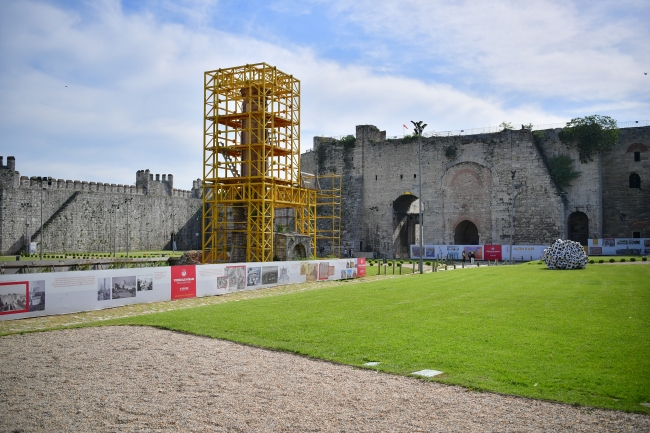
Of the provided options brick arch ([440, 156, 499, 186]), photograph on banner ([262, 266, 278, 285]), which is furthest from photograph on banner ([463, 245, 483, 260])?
photograph on banner ([262, 266, 278, 285])

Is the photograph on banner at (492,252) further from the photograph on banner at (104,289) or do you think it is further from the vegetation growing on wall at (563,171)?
the photograph on banner at (104,289)

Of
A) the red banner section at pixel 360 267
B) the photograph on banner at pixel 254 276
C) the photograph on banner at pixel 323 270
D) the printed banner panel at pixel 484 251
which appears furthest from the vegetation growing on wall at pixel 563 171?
the photograph on banner at pixel 254 276

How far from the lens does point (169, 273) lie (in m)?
17.3

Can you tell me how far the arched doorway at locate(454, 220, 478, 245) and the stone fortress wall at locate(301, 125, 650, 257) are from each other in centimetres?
10

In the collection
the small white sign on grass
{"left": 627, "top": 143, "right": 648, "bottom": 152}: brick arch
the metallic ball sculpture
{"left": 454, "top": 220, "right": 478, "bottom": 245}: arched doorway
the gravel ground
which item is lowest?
the gravel ground

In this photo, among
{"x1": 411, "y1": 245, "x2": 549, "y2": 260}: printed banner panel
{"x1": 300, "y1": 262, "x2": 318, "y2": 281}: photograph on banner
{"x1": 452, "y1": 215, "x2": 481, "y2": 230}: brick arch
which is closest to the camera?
{"x1": 300, "y1": 262, "x2": 318, "y2": 281}: photograph on banner

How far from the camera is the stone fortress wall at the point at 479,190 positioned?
40156 millimetres

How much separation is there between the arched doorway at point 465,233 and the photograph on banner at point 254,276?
27.6 meters

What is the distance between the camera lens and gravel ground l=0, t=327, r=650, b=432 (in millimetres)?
5316

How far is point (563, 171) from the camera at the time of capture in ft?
134

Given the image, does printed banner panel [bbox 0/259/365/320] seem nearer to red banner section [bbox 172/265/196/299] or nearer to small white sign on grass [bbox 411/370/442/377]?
red banner section [bbox 172/265/196/299]

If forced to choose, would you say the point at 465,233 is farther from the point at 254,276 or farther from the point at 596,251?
the point at 254,276

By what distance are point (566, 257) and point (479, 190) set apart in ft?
64.2

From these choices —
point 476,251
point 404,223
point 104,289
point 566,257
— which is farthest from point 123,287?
point 404,223
